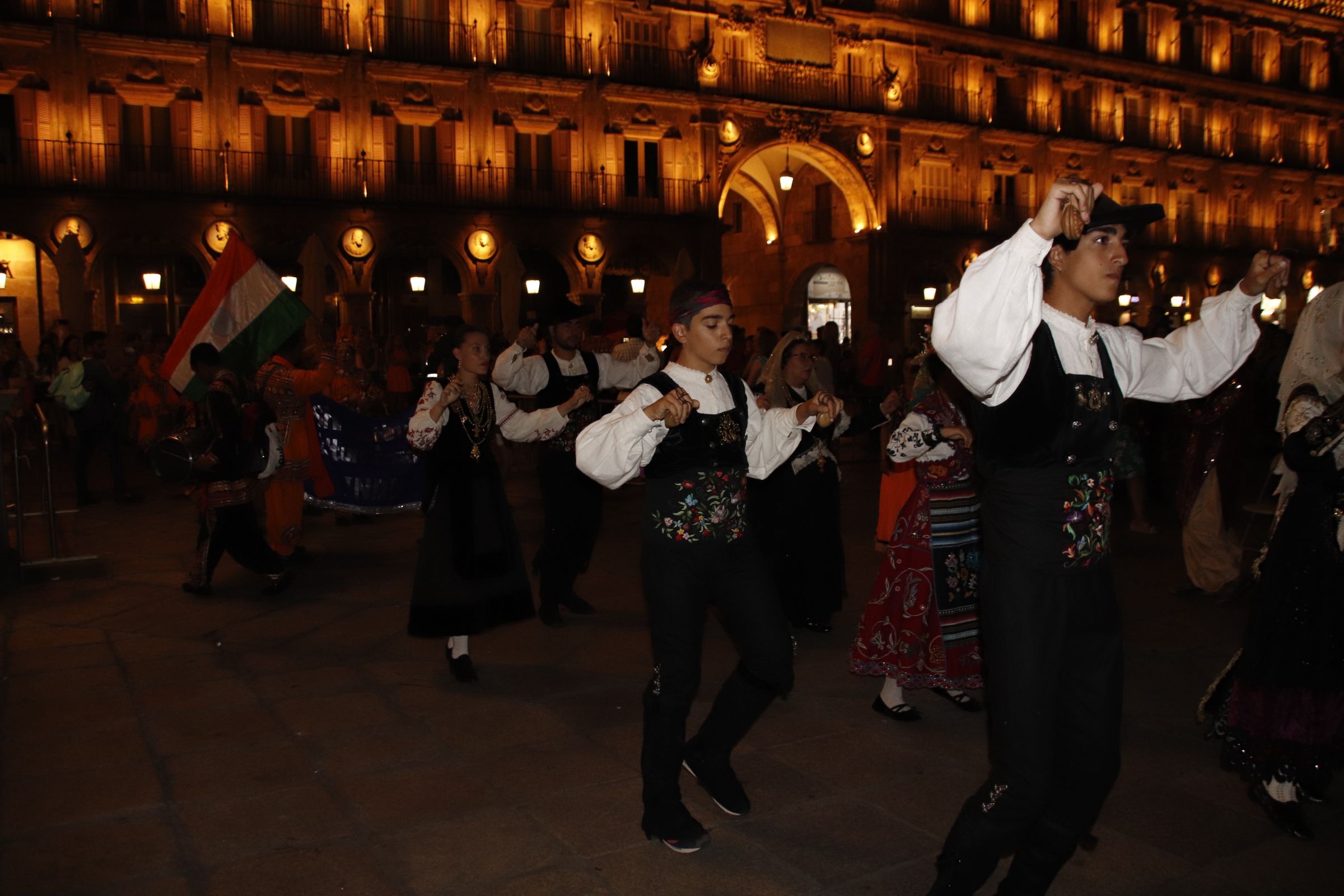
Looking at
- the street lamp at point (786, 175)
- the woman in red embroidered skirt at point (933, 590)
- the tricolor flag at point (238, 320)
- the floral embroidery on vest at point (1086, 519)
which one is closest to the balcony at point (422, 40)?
the street lamp at point (786, 175)

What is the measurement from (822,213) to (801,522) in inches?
1060

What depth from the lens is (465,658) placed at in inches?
219

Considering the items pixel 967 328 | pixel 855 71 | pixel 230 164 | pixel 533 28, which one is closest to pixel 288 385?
pixel 967 328

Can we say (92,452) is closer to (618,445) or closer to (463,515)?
(463,515)

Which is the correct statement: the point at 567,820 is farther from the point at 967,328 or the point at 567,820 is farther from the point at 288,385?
the point at 288,385

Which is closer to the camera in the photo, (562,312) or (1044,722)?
(1044,722)

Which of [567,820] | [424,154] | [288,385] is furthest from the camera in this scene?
[424,154]

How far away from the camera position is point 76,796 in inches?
160

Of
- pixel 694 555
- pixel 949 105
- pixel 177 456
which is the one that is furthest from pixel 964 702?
pixel 949 105

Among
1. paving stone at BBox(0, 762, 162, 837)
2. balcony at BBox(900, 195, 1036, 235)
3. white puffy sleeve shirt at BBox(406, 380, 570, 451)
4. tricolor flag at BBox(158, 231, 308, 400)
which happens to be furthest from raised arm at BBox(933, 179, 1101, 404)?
balcony at BBox(900, 195, 1036, 235)

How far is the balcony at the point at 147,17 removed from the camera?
2206cm

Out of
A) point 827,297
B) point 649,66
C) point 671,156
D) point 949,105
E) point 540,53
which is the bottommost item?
point 827,297

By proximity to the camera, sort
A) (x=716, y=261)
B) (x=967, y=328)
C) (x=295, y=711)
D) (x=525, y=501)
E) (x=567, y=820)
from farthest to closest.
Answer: (x=716, y=261) < (x=525, y=501) < (x=295, y=711) < (x=567, y=820) < (x=967, y=328)

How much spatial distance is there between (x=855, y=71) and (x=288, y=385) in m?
24.3
